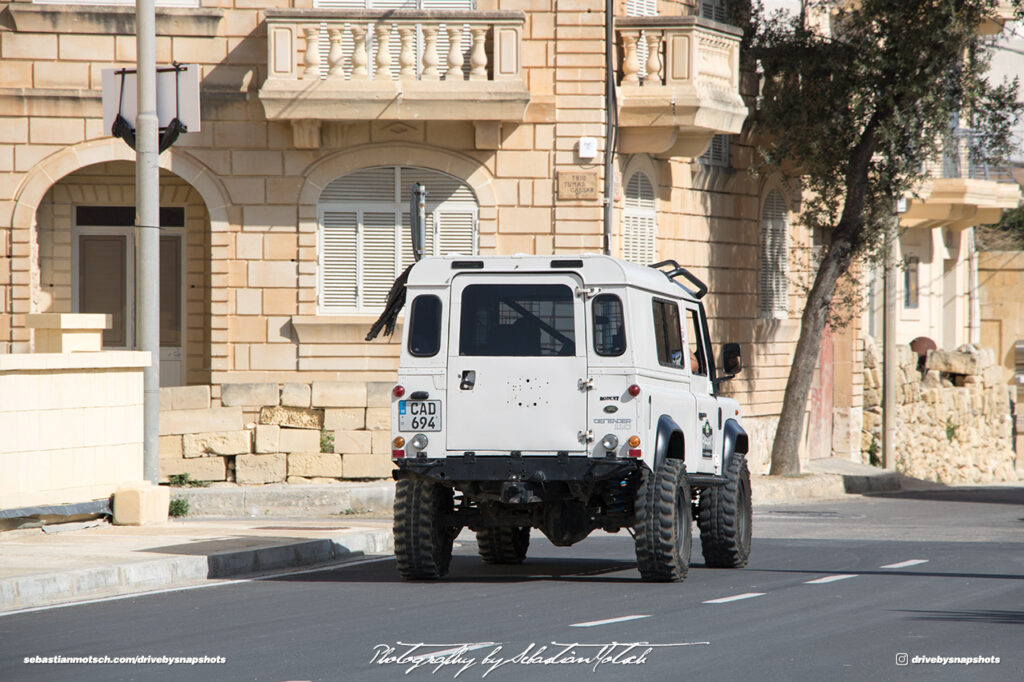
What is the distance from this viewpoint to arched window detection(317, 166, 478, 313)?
2133 centimetres

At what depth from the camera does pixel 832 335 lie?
29906mm

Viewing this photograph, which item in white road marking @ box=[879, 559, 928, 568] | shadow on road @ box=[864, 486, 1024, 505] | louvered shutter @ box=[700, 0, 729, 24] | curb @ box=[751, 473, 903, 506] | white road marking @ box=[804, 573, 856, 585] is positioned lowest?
shadow on road @ box=[864, 486, 1024, 505]

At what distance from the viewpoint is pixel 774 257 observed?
88.4ft

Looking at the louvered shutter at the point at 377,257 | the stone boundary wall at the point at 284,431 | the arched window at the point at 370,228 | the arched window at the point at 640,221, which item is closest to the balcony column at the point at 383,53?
the arched window at the point at 370,228

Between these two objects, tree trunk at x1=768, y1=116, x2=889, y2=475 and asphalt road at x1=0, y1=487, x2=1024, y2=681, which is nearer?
asphalt road at x1=0, y1=487, x2=1024, y2=681

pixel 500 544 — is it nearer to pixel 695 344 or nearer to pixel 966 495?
pixel 695 344

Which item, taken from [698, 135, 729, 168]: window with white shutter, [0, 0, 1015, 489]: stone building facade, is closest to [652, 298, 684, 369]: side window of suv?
[0, 0, 1015, 489]: stone building facade

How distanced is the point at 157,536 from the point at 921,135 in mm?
14880

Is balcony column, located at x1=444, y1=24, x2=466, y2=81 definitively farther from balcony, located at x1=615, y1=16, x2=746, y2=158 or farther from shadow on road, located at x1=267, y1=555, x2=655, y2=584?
shadow on road, located at x1=267, y1=555, x2=655, y2=584

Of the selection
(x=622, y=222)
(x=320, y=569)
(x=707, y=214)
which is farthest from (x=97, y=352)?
(x=707, y=214)

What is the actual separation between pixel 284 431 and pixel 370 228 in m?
3.02

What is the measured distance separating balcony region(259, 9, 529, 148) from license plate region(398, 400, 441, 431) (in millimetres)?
9453

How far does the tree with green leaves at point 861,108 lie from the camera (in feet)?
76.0

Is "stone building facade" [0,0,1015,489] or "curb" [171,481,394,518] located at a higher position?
"stone building facade" [0,0,1015,489]
